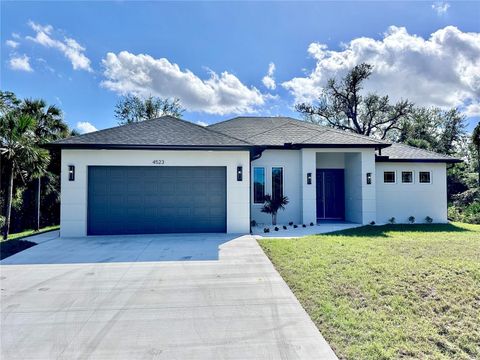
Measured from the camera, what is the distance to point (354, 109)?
30000 mm

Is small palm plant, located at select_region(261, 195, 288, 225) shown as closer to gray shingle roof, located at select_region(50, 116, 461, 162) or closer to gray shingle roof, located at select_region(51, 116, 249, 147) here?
gray shingle roof, located at select_region(50, 116, 461, 162)

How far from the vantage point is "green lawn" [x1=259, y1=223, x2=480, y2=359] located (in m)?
3.24

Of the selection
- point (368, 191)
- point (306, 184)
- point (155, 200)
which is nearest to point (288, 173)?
point (306, 184)

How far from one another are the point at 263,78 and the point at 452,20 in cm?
1295

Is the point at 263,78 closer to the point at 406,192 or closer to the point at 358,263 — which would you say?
the point at 406,192

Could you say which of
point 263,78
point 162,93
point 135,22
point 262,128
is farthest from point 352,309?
point 162,93

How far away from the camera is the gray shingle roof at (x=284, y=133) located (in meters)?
12.5

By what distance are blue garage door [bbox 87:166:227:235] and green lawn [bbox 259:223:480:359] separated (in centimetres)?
352

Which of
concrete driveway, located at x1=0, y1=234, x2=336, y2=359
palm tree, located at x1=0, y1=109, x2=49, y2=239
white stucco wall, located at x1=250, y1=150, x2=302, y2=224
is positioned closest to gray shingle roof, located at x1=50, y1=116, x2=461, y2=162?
white stucco wall, located at x1=250, y1=150, x2=302, y2=224

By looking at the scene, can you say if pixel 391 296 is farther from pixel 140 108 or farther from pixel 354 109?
pixel 140 108

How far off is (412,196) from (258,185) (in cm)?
762

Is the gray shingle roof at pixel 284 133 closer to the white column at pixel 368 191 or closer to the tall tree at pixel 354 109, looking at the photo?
the white column at pixel 368 191

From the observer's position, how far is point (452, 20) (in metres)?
14.2

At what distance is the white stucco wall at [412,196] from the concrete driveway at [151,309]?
9152mm
